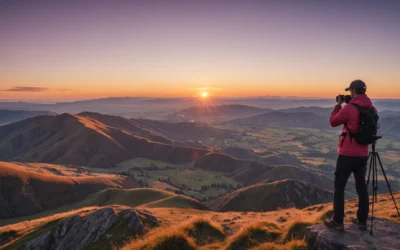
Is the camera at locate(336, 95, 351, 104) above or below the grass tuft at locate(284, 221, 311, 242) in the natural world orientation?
above

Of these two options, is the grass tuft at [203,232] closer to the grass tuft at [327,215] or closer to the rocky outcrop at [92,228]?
the rocky outcrop at [92,228]

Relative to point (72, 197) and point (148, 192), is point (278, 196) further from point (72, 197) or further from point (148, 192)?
point (72, 197)

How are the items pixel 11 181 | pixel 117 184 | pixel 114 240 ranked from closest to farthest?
pixel 114 240
pixel 11 181
pixel 117 184

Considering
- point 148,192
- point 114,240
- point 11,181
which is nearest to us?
point 114,240

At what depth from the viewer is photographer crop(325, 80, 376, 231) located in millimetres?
10781

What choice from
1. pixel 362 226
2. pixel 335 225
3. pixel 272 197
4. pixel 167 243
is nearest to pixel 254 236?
pixel 335 225

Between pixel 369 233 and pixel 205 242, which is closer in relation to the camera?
pixel 369 233

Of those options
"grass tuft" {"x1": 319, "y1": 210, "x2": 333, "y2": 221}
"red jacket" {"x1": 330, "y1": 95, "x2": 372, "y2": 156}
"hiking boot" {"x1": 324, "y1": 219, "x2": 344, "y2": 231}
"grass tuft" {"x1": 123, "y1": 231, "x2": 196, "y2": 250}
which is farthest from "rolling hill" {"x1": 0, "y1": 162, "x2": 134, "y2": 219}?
"red jacket" {"x1": 330, "y1": 95, "x2": 372, "y2": 156}

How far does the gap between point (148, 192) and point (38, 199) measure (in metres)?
86.0

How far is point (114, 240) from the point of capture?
17453 millimetres

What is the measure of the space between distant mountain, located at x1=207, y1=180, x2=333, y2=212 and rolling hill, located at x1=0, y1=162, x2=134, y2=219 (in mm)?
76875

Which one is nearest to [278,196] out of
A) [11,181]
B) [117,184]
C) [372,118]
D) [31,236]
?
[117,184]

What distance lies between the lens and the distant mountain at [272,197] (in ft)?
400

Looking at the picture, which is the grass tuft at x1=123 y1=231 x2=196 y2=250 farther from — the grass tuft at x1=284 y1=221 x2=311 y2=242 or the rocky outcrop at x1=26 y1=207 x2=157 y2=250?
the rocky outcrop at x1=26 y1=207 x2=157 y2=250
